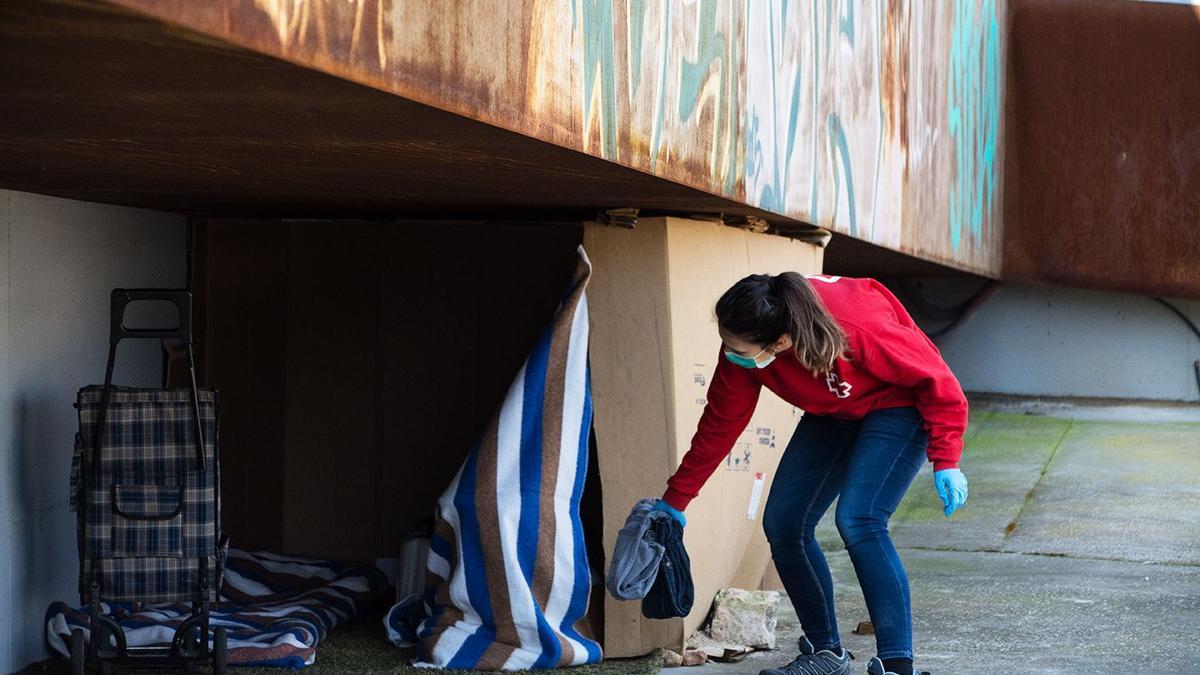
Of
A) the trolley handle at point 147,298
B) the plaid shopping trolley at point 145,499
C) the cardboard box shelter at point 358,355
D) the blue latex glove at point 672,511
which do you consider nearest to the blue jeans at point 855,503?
the blue latex glove at point 672,511

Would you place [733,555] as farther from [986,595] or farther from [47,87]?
[47,87]

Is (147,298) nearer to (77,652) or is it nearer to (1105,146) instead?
(77,652)

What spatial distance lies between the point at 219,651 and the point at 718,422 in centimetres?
180

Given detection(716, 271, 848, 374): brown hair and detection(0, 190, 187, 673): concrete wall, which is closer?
detection(716, 271, 848, 374): brown hair

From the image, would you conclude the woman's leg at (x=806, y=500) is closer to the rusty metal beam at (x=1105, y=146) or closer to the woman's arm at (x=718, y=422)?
the woman's arm at (x=718, y=422)

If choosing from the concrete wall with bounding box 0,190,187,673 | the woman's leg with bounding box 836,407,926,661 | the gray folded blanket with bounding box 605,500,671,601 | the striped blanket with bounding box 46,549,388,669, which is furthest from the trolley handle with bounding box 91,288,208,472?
the woman's leg with bounding box 836,407,926,661

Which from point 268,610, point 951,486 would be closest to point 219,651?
point 268,610

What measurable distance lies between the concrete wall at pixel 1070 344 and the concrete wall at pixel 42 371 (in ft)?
26.9

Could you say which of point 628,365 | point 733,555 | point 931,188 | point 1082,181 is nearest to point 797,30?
point 628,365

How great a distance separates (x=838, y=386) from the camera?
3803mm

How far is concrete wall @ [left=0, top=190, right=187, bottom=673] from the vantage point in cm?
450

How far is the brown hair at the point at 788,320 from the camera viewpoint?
11.9 feet

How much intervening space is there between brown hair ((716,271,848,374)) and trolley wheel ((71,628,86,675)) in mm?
2294

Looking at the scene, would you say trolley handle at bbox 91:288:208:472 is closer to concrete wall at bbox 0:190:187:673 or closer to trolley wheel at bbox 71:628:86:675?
concrete wall at bbox 0:190:187:673
